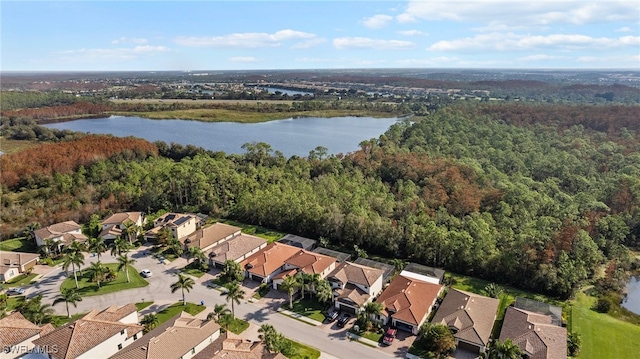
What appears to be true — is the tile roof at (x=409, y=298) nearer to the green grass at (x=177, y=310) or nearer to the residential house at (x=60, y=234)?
the green grass at (x=177, y=310)

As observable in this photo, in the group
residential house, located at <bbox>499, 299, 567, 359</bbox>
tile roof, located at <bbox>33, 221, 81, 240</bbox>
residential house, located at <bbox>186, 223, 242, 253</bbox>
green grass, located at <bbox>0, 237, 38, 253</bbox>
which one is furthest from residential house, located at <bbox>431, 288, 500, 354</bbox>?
green grass, located at <bbox>0, 237, 38, 253</bbox>

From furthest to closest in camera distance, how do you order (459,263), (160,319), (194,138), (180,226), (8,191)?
1. (194,138)
2. (8,191)
3. (180,226)
4. (459,263)
5. (160,319)

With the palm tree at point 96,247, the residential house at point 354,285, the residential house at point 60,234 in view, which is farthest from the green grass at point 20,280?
the residential house at point 354,285

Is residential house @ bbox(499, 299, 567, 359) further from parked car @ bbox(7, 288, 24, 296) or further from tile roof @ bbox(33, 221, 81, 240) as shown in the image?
tile roof @ bbox(33, 221, 81, 240)

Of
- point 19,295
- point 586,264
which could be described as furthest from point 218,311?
point 586,264

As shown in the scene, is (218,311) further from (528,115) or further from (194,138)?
(528,115)

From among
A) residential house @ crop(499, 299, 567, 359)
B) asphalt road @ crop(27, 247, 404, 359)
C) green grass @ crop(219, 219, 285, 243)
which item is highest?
residential house @ crop(499, 299, 567, 359)
